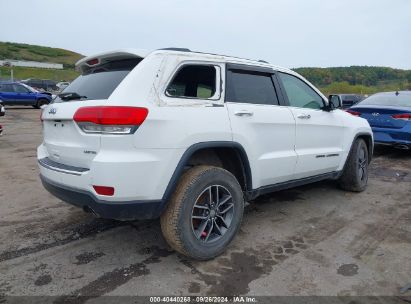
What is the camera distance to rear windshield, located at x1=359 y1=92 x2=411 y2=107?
8.23 m

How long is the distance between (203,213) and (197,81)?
122 cm

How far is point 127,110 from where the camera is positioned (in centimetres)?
275

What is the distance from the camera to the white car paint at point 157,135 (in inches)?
109

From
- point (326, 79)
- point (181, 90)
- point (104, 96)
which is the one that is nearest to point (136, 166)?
point (104, 96)

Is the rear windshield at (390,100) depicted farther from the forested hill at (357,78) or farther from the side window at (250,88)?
the forested hill at (357,78)

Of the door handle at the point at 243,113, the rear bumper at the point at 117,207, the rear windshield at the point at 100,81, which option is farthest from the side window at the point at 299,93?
the rear bumper at the point at 117,207

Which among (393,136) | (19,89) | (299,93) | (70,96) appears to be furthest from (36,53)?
(70,96)

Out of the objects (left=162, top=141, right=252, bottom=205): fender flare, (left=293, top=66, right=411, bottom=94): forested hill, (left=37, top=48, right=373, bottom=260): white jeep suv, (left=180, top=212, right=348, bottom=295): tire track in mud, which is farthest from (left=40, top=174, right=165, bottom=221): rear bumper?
(left=293, top=66, right=411, bottom=94): forested hill

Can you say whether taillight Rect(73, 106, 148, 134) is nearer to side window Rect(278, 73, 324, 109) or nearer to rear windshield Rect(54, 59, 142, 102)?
rear windshield Rect(54, 59, 142, 102)

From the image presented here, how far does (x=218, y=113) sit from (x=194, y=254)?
124 centimetres

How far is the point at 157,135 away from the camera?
9.34ft

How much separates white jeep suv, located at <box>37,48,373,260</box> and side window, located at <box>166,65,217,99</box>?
0.4 inches

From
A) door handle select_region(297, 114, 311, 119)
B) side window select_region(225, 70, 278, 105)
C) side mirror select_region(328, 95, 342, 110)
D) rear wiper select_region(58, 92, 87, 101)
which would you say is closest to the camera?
rear wiper select_region(58, 92, 87, 101)

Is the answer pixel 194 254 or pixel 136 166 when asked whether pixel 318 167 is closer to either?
pixel 194 254
